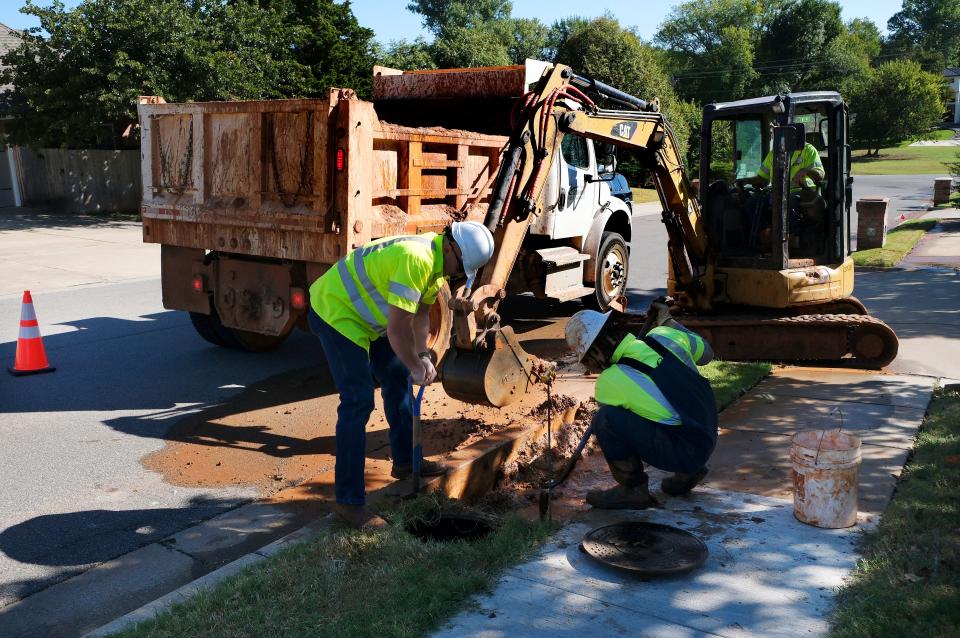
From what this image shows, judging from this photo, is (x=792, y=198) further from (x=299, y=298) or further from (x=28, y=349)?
(x=28, y=349)

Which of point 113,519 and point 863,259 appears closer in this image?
point 113,519

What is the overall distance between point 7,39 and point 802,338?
27.5 m

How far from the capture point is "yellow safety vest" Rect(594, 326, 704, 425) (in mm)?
4691

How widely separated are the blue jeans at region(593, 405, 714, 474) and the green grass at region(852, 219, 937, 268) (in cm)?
1126

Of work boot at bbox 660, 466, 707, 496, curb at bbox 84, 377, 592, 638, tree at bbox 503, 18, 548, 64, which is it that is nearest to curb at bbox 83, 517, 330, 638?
curb at bbox 84, 377, 592, 638

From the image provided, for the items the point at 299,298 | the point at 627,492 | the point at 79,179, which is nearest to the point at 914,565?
the point at 627,492

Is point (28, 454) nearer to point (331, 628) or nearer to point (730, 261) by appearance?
point (331, 628)

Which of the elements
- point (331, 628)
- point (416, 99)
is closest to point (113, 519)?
point (331, 628)

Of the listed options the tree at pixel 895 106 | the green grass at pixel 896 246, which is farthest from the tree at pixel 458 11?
the green grass at pixel 896 246

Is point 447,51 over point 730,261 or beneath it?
over

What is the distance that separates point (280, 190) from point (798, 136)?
4681mm

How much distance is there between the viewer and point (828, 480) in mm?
4555

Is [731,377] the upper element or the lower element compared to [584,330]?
lower

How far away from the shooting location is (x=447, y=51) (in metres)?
37.0
